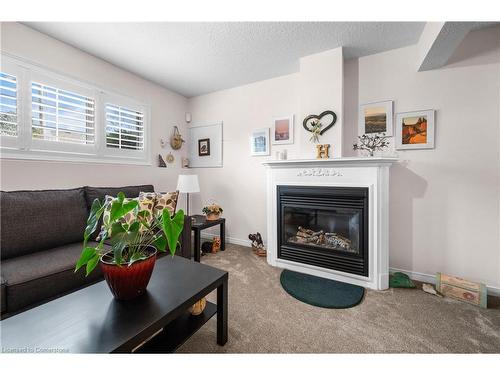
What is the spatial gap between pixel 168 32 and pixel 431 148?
8.96ft

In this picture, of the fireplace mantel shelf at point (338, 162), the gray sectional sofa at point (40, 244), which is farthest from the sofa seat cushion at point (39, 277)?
the fireplace mantel shelf at point (338, 162)

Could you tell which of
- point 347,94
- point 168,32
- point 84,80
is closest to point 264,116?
point 347,94

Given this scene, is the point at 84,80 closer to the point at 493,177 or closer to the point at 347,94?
the point at 347,94

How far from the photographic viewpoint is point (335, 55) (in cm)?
218

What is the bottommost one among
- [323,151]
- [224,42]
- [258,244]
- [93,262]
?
[258,244]

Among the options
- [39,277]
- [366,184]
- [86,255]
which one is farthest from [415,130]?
[39,277]

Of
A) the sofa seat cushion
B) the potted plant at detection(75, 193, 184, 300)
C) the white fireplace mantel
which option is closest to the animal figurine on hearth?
the white fireplace mantel

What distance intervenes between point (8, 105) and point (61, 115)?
1.19 ft

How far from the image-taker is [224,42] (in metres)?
2.06

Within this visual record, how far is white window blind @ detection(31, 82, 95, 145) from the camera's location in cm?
197

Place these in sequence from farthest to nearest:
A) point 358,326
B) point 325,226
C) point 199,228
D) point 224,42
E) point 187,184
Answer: point 187,184 → point 199,228 → point 325,226 → point 224,42 → point 358,326

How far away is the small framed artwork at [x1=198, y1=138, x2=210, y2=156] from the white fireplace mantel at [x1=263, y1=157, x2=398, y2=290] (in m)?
1.45

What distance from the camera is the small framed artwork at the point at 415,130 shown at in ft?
6.59

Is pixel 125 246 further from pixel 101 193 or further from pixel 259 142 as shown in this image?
pixel 259 142
